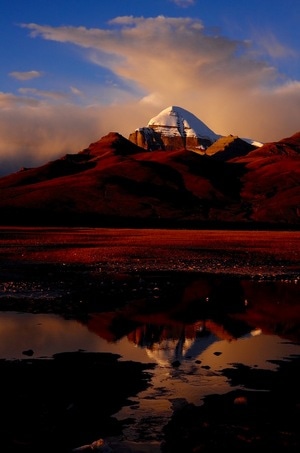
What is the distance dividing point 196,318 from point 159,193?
433ft

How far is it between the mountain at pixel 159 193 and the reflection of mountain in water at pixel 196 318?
91.0 metres

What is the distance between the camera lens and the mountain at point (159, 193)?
5022 inches

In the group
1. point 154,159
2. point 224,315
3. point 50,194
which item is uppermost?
point 154,159

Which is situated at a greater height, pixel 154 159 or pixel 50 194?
pixel 154 159

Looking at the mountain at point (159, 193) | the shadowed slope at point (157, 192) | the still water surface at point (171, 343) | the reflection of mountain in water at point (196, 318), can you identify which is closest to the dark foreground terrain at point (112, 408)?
the still water surface at point (171, 343)

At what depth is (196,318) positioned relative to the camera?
2047 centimetres

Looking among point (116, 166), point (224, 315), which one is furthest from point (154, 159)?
point (224, 315)

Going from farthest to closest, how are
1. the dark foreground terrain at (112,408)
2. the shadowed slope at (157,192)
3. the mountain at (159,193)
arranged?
the shadowed slope at (157,192) < the mountain at (159,193) < the dark foreground terrain at (112,408)

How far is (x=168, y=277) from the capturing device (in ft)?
110

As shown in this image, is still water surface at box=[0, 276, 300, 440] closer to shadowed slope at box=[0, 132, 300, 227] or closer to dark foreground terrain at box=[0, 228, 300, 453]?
dark foreground terrain at box=[0, 228, 300, 453]

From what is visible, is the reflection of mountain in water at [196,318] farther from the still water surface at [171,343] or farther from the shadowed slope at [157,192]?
the shadowed slope at [157,192]

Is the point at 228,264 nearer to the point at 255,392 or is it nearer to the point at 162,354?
the point at 162,354

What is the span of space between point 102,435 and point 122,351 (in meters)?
5.93

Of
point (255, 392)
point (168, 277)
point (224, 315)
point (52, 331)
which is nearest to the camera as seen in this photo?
point (255, 392)
